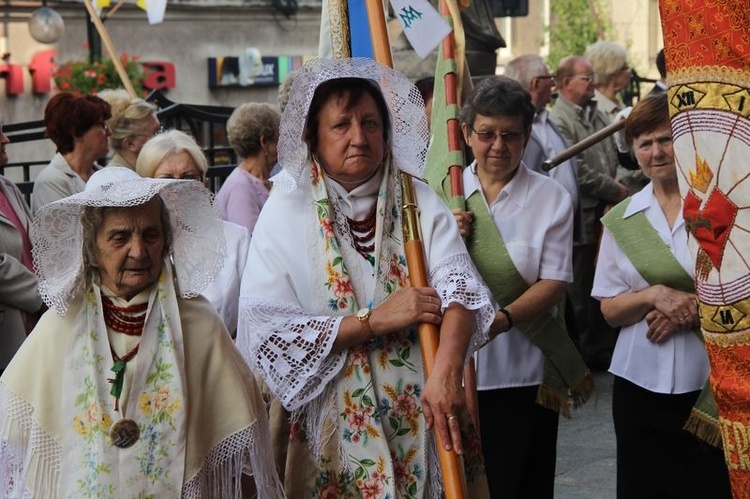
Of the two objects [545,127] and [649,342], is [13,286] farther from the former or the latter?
[545,127]

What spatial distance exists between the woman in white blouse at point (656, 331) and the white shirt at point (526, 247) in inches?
7.4

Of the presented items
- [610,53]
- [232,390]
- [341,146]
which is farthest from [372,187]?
[610,53]

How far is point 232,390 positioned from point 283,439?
0.23 metres

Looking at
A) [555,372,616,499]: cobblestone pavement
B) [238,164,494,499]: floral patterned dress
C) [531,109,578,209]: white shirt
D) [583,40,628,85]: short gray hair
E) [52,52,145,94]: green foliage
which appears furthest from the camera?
[52,52,145,94]: green foliage

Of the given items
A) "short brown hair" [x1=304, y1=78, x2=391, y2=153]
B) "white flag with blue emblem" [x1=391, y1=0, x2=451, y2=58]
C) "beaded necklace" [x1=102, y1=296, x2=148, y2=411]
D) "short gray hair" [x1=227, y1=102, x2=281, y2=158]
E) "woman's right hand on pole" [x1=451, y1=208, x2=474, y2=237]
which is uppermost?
"white flag with blue emblem" [x1=391, y1=0, x2=451, y2=58]

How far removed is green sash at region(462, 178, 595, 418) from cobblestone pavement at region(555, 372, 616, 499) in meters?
A: 0.85

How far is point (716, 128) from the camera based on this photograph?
307cm

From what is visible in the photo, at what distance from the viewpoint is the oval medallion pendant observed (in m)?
3.74

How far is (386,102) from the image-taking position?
3955 millimetres

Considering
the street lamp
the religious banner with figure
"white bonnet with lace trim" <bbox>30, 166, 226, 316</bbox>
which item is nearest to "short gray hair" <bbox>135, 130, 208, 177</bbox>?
"white bonnet with lace trim" <bbox>30, 166, 226, 316</bbox>

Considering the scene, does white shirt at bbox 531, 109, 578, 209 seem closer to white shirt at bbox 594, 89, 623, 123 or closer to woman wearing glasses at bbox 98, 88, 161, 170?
white shirt at bbox 594, 89, 623, 123

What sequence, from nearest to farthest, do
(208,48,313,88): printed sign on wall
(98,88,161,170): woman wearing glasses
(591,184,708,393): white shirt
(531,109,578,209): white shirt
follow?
1. (591,184,708,393): white shirt
2. (98,88,161,170): woman wearing glasses
3. (531,109,578,209): white shirt
4. (208,48,313,88): printed sign on wall

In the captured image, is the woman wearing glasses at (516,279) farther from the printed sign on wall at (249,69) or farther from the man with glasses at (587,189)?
the printed sign on wall at (249,69)

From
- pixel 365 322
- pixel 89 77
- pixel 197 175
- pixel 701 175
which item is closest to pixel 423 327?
pixel 365 322
